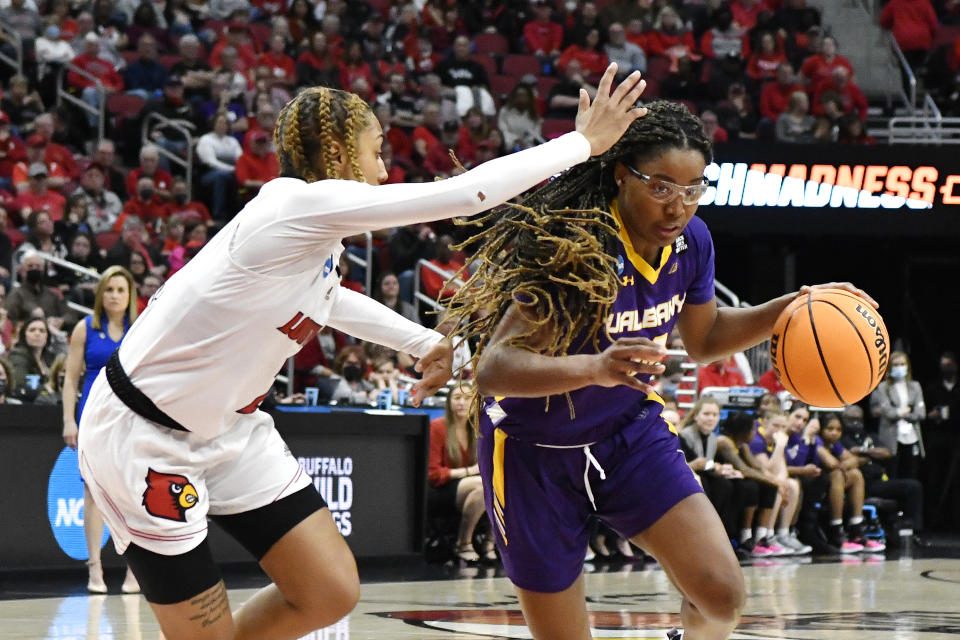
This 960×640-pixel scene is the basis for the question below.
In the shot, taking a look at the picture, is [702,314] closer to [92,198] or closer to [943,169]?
[92,198]

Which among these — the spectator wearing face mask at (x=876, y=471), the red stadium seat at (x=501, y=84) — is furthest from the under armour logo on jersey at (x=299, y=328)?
the red stadium seat at (x=501, y=84)

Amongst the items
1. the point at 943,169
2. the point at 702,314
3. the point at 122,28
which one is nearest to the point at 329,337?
the point at 122,28

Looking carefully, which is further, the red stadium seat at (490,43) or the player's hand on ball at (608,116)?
the red stadium seat at (490,43)

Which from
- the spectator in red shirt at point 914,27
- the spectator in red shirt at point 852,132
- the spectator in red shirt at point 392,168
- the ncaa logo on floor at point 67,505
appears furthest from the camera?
the spectator in red shirt at point 914,27

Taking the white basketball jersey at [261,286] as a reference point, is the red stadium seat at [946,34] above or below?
above

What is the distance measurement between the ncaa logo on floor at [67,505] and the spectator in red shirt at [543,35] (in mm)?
11067

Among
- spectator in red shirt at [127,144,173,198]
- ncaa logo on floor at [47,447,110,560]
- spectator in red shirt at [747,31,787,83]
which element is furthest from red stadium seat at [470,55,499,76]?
ncaa logo on floor at [47,447,110,560]

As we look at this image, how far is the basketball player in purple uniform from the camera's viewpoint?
3.89 m

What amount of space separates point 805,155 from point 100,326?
32.6 feet

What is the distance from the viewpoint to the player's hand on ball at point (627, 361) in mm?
3357

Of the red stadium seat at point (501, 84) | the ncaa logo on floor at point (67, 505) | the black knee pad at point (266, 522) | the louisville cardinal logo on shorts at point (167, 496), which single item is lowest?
the ncaa logo on floor at point (67, 505)

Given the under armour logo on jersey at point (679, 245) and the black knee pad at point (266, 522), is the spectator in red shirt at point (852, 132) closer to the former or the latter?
the under armour logo on jersey at point (679, 245)

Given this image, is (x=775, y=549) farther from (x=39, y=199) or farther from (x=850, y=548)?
(x=39, y=199)

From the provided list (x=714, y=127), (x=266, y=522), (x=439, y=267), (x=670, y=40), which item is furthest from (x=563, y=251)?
(x=670, y=40)
